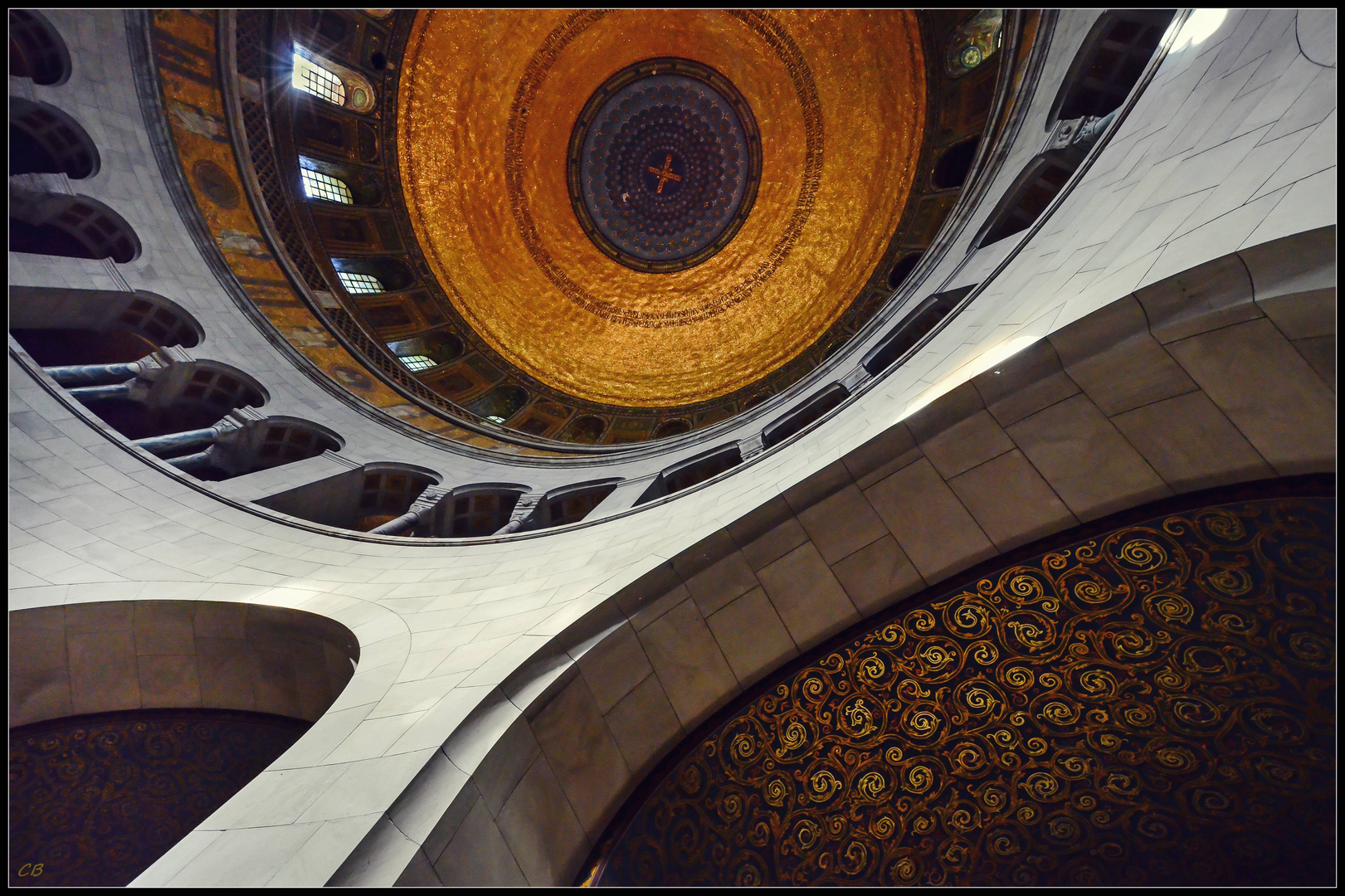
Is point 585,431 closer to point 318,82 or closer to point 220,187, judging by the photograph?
point 220,187

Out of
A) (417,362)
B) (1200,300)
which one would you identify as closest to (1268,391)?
(1200,300)

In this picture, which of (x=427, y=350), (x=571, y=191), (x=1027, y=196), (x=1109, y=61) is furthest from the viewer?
(x=571, y=191)

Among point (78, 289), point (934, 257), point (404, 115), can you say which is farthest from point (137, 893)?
point (404, 115)

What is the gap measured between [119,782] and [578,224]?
1586 cm

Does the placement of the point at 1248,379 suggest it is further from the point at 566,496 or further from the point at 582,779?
the point at 566,496

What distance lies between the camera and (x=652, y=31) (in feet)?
49.9

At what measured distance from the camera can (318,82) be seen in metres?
12.3

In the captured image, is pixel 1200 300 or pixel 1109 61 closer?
pixel 1200 300

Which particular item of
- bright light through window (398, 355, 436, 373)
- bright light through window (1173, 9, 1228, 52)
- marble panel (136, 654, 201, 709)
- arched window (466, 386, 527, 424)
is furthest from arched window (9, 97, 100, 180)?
bright light through window (1173, 9, 1228, 52)

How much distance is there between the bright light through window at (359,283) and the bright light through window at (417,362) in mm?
1728

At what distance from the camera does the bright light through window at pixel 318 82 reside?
11.9m

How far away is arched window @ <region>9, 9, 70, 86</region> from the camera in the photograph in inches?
331

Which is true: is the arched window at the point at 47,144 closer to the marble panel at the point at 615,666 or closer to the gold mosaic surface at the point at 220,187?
the gold mosaic surface at the point at 220,187

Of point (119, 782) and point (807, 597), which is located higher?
point (119, 782)
